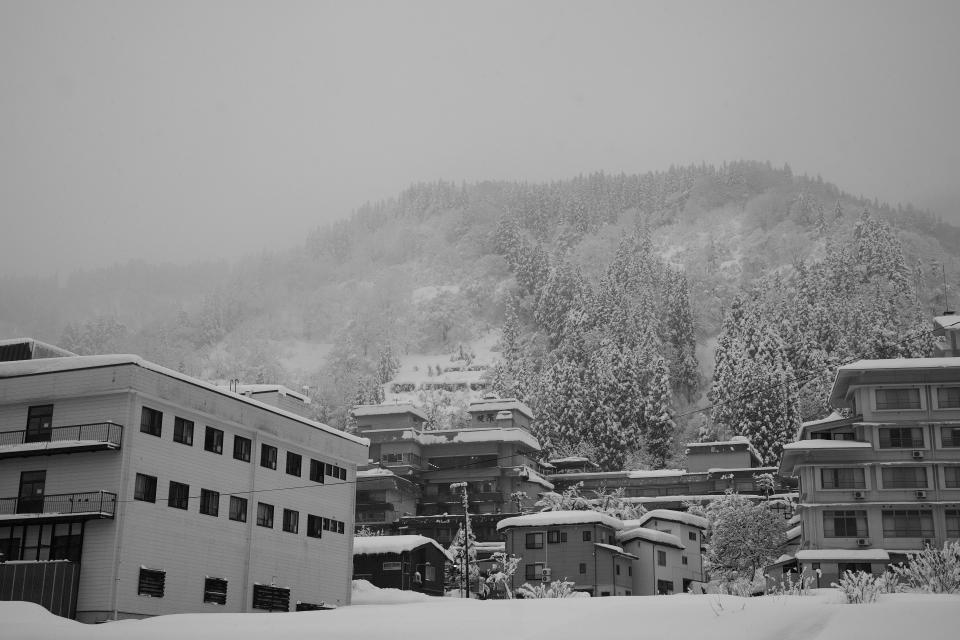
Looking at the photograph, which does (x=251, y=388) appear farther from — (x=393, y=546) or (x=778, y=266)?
(x=778, y=266)

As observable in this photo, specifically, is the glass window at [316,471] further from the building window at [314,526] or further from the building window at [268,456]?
the building window at [268,456]

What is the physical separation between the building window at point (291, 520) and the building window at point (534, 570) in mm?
20994

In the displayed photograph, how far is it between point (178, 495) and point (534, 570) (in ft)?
96.0

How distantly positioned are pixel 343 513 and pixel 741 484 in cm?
4345

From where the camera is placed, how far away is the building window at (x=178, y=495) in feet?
141

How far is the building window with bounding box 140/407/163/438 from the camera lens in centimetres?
4241

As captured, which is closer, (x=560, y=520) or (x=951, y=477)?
(x=951, y=477)

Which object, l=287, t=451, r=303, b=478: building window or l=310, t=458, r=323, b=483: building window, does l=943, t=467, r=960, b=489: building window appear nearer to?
l=310, t=458, r=323, b=483: building window

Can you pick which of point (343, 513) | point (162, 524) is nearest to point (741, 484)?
point (343, 513)

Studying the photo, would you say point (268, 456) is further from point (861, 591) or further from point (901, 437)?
point (901, 437)

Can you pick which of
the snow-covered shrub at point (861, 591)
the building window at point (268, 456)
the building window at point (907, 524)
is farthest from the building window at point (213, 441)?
the building window at point (907, 524)

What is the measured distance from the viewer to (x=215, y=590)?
4403cm

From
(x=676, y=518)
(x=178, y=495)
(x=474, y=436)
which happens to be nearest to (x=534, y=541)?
(x=676, y=518)

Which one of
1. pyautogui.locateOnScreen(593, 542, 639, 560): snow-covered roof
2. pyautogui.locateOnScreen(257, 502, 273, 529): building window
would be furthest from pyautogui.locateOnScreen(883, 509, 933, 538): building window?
pyautogui.locateOnScreen(257, 502, 273, 529): building window
